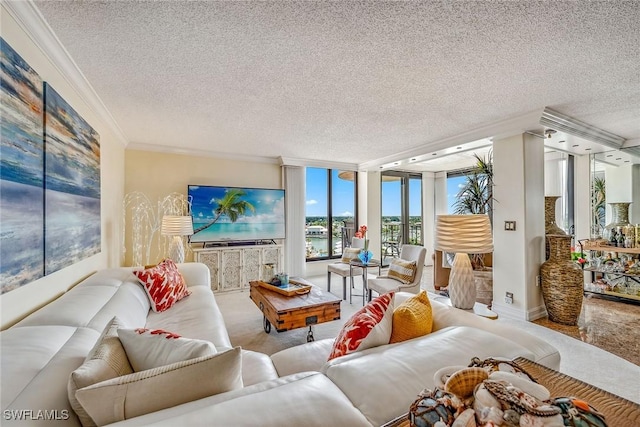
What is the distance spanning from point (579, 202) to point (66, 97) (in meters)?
6.89

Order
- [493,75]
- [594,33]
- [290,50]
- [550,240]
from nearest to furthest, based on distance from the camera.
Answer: [594,33]
[290,50]
[493,75]
[550,240]

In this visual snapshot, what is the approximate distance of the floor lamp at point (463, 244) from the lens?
84.8 inches

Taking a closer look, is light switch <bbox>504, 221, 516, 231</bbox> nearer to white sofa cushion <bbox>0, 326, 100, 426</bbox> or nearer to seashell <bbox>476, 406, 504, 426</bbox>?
seashell <bbox>476, 406, 504, 426</bbox>

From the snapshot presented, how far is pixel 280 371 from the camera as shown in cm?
146

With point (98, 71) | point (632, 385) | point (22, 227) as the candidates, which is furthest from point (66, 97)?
point (632, 385)

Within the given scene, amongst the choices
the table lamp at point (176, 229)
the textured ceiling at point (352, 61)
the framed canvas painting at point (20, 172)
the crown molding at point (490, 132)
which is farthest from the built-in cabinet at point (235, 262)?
the crown molding at point (490, 132)

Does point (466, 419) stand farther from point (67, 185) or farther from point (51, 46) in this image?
point (51, 46)

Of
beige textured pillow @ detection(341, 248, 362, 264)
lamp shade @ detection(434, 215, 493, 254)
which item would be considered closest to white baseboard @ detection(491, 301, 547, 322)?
lamp shade @ detection(434, 215, 493, 254)

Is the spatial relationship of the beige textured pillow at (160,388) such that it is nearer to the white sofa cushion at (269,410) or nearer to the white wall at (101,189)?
the white sofa cushion at (269,410)

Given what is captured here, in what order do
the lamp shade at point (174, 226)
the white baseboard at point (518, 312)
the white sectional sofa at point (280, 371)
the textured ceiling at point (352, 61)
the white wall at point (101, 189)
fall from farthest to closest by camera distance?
1. the lamp shade at point (174, 226)
2. the white baseboard at point (518, 312)
3. the textured ceiling at point (352, 61)
4. the white wall at point (101, 189)
5. the white sectional sofa at point (280, 371)

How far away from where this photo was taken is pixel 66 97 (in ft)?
6.54

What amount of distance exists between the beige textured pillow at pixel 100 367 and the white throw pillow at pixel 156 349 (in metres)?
0.03

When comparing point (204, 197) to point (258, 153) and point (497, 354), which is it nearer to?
point (258, 153)

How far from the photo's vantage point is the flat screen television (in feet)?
14.8
